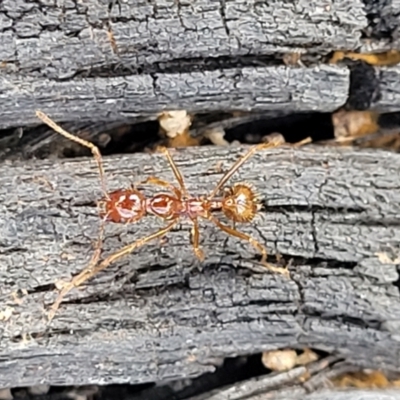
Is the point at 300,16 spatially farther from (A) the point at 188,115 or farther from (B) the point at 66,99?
(B) the point at 66,99

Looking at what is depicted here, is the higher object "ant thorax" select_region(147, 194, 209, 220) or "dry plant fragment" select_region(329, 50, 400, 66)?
"dry plant fragment" select_region(329, 50, 400, 66)

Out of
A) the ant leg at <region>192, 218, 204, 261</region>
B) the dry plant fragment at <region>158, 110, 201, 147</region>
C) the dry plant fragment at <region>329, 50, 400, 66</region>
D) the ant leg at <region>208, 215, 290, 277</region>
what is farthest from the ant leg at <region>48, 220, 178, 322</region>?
the dry plant fragment at <region>329, 50, 400, 66</region>

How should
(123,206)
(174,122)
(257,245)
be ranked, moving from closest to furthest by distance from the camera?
1. (123,206)
2. (257,245)
3. (174,122)

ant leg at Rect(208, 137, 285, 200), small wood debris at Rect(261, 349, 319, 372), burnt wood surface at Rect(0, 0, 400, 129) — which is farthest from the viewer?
small wood debris at Rect(261, 349, 319, 372)

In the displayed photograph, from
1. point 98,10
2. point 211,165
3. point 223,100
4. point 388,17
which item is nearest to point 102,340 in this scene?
point 211,165

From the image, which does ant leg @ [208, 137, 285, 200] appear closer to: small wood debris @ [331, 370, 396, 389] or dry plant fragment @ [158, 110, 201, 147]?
dry plant fragment @ [158, 110, 201, 147]

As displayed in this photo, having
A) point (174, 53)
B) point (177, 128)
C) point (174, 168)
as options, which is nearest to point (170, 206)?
point (174, 168)

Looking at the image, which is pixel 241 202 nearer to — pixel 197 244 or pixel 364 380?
pixel 197 244
